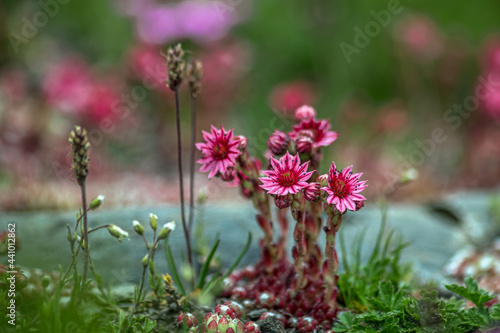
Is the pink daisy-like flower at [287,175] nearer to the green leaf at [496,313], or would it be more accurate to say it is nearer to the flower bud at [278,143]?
the flower bud at [278,143]

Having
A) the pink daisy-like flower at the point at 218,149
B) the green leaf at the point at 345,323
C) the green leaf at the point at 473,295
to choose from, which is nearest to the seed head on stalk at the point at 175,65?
the pink daisy-like flower at the point at 218,149

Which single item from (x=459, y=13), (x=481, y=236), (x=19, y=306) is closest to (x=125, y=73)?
(x=481, y=236)

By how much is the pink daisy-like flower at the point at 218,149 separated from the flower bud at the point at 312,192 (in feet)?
0.90

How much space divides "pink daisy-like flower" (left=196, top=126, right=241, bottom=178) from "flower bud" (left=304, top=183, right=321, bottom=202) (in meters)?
0.28

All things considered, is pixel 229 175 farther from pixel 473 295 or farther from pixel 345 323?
pixel 473 295

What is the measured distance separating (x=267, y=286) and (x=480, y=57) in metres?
5.06

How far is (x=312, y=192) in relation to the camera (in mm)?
1795

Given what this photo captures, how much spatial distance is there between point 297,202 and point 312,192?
8cm

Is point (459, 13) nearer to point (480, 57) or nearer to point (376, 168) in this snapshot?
point (480, 57)

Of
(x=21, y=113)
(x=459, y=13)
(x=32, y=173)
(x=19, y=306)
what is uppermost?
(x=459, y=13)

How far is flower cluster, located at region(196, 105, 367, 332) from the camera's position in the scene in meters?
1.80

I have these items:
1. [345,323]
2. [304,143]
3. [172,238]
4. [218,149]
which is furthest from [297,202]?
[172,238]

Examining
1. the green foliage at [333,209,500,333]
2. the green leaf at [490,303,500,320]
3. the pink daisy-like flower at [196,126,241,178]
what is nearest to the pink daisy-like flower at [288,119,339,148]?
the pink daisy-like flower at [196,126,241,178]

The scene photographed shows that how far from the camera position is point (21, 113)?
500cm
